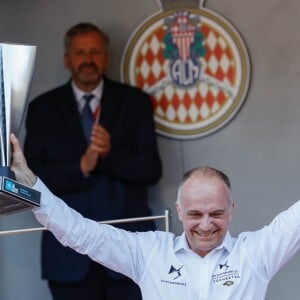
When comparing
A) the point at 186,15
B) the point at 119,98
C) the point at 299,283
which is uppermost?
the point at 186,15

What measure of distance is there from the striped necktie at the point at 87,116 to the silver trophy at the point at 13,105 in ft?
7.25

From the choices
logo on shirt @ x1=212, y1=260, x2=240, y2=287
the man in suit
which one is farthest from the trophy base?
the man in suit

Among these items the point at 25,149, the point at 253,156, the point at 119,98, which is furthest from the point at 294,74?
the point at 25,149

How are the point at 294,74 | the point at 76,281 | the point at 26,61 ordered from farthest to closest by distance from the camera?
the point at 294,74
the point at 76,281
the point at 26,61

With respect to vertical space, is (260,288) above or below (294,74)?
below

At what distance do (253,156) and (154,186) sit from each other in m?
0.58

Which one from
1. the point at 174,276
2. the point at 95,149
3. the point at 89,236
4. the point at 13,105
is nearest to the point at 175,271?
the point at 174,276

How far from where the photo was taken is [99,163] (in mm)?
6016

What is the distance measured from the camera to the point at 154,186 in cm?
648

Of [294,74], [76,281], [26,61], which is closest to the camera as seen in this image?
[26,61]

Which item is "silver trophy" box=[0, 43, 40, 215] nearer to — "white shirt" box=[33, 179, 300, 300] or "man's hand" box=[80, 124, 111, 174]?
"white shirt" box=[33, 179, 300, 300]

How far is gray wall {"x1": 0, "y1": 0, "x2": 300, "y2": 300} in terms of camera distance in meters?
6.31

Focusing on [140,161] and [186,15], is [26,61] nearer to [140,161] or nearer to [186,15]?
[140,161]

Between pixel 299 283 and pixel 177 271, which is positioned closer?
pixel 177 271
